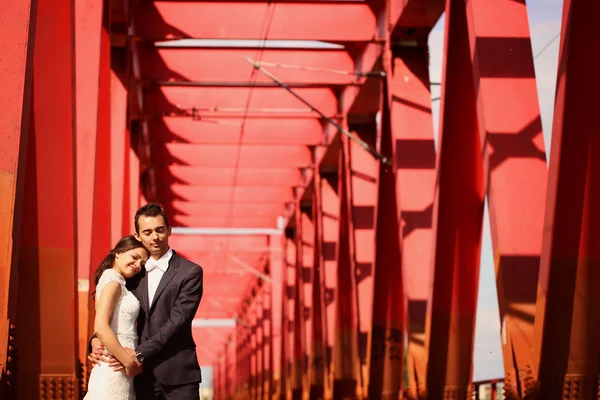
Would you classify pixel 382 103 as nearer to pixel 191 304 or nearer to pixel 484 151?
pixel 484 151

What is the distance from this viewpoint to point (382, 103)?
16.7 meters

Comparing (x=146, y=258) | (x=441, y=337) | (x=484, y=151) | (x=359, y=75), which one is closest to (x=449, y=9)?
(x=484, y=151)

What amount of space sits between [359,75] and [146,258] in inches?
463

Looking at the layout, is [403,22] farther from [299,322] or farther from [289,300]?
[289,300]

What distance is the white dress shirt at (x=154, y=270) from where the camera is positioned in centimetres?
587

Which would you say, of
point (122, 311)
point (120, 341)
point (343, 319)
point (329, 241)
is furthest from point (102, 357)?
point (329, 241)

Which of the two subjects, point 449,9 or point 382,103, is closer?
point 449,9

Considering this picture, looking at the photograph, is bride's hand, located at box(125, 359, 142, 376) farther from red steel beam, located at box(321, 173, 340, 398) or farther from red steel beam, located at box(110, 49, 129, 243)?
red steel beam, located at box(321, 173, 340, 398)

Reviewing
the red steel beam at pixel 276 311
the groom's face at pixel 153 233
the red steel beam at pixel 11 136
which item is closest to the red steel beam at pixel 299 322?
the red steel beam at pixel 276 311

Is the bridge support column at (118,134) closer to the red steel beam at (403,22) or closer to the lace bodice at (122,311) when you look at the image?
the red steel beam at (403,22)

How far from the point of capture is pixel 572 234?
8.63 meters

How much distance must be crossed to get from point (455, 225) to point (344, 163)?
9.19 metres

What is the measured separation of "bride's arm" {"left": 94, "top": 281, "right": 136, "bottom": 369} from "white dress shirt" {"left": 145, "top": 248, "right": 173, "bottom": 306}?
0.97 feet

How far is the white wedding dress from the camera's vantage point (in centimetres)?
560
